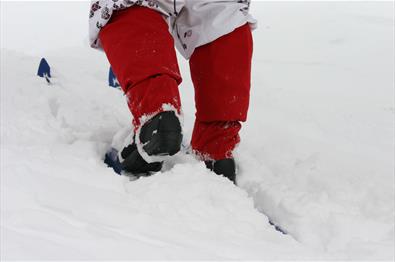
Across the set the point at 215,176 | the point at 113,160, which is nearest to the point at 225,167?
the point at 215,176

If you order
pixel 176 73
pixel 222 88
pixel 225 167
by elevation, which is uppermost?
pixel 176 73

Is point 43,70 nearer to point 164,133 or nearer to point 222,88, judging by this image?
point 222,88

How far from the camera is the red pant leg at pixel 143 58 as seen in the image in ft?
3.04

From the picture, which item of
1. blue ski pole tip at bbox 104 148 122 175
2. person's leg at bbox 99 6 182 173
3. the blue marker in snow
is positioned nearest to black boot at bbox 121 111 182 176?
person's leg at bbox 99 6 182 173

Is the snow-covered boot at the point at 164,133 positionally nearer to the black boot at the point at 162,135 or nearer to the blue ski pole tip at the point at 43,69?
the black boot at the point at 162,135

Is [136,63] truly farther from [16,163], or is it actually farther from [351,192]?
[351,192]

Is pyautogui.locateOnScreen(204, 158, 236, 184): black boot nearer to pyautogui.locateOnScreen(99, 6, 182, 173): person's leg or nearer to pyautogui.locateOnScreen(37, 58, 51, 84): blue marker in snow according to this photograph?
pyautogui.locateOnScreen(99, 6, 182, 173): person's leg

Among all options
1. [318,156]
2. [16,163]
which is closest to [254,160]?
[318,156]

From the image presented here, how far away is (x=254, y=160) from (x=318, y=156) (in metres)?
0.22

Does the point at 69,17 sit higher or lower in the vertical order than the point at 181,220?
lower

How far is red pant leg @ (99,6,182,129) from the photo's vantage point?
0.93m

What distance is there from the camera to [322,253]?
0.80 meters

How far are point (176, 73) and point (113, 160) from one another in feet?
1.03

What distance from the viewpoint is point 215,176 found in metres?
1.01
